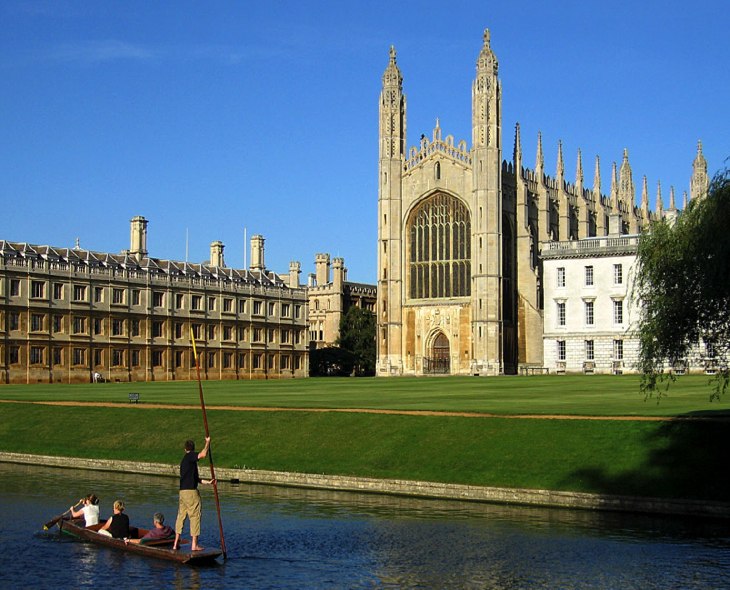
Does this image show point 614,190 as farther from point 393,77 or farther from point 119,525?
point 119,525

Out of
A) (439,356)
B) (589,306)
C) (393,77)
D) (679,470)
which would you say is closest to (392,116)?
(393,77)

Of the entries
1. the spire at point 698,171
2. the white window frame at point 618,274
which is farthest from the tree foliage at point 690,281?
the spire at point 698,171

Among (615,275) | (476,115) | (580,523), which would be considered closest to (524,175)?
(476,115)

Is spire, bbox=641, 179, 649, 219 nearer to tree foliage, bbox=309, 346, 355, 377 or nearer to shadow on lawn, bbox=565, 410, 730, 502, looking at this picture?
tree foliage, bbox=309, 346, 355, 377

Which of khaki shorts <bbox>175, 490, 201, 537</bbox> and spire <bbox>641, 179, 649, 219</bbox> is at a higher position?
spire <bbox>641, 179, 649, 219</bbox>

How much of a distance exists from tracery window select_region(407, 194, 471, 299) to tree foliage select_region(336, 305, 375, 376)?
1502 cm

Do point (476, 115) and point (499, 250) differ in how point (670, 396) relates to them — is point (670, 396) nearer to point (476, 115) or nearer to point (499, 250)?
point (499, 250)

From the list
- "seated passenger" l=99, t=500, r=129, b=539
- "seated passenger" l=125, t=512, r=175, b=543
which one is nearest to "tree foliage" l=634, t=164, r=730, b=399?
"seated passenger" l=125, t=512, r=175, b=543

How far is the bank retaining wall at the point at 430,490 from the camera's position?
25.2m

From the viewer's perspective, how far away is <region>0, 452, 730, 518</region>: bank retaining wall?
2522 cm

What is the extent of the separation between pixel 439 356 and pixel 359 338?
17.0 meters

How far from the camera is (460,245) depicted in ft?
295

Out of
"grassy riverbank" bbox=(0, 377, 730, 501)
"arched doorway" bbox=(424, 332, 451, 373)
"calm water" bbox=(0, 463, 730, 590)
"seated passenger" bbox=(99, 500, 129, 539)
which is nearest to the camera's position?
"calm water" bbox=(0, 463, 730, 590)

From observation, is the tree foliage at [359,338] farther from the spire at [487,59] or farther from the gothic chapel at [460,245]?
the spire at [487,59]
